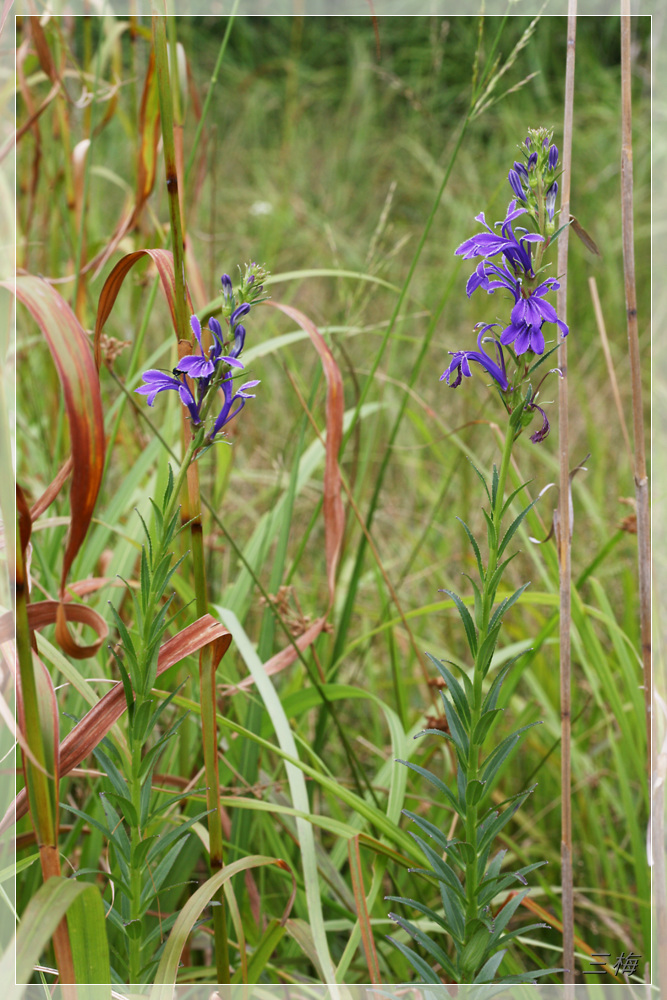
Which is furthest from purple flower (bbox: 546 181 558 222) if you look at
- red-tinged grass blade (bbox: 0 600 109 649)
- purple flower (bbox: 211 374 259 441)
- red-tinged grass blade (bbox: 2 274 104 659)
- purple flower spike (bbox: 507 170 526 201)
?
red-tinged grass blade (bbox: 0 600 109 649)

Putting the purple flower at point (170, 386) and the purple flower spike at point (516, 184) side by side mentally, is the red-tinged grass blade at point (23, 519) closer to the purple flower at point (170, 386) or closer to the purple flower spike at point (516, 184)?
the purple flower at point (170, 386)

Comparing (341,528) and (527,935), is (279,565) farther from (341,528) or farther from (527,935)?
(527,935)

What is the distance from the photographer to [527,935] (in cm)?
106

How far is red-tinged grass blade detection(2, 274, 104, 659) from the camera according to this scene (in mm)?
503

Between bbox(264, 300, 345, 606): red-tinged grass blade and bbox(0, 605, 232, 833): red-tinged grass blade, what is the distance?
0.19 meters

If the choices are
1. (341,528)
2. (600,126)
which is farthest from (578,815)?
(600,126)

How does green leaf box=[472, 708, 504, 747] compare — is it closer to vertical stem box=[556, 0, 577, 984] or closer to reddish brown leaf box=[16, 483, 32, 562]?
vertical stem box=[556, 0, 577, 984]

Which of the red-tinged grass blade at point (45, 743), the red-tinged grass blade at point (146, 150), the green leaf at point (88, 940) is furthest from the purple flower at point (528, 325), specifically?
the red-tinged grass blade at point (146, 150)

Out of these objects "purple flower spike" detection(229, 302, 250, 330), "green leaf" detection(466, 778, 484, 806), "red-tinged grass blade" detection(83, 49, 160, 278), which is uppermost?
"red-tinged grass blade" detection(83, 49, 160, 278)

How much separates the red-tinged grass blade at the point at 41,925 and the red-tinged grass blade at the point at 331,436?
35 cm

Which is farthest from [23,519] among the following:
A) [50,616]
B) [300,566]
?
[300,566]

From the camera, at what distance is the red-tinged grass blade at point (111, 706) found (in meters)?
0.59

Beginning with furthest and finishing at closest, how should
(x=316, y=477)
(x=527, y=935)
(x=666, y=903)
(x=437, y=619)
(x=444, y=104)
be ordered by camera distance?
(x=444, y=104) < (x=316, y=477) < (x=437, y=619) < (x=527, y=935) < (x=666, y=903)

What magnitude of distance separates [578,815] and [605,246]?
7.14 feet
